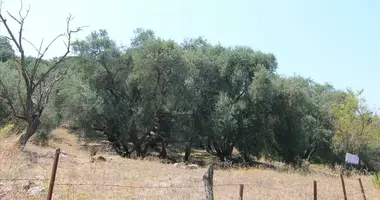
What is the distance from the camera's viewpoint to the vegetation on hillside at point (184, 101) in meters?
24.3

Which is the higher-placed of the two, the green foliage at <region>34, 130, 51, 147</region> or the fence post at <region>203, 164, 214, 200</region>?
the green foliage at <region>34, 130, 51, 147</region>

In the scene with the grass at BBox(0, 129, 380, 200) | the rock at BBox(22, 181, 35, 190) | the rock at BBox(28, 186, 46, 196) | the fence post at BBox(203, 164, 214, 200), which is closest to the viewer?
the fence post at BBox(203, 164, 214, 200)

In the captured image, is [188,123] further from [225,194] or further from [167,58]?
[225,194]

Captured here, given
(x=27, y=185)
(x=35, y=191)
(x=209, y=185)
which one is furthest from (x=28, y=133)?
(x=209, y=185)

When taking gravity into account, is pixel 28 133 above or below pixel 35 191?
above

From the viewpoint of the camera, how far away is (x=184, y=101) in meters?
24.9

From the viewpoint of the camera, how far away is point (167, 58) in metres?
23.5

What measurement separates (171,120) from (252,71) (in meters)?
7.33

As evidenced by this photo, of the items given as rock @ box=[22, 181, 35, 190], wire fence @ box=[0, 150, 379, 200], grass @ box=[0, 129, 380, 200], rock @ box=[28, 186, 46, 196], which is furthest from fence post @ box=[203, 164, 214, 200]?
rock @ box=[22, 181, 35, 190]

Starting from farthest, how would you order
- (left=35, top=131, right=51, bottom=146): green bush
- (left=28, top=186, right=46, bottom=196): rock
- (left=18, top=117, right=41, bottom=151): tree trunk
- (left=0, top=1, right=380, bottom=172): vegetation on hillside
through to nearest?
(left=0, top=1, right=380, bottom=172): vegetation on hillside
(left=35, top=131, right=51, bottom=146): green bush
(left=18, top=117, right=41, bottom=151): tree trunk
(left=28, top=186, right=46, bottom=196): rock

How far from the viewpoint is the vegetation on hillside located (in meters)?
24.3

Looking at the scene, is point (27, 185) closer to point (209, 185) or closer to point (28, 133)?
point (209, 185)

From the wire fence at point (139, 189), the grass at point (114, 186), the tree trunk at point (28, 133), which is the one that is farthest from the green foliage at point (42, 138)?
the wire fence at point (139, 189)

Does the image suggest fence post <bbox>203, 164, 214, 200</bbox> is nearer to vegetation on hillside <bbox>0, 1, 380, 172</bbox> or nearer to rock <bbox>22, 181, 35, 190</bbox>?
rock <bbox>22, 181, 35, 190</bbox>
